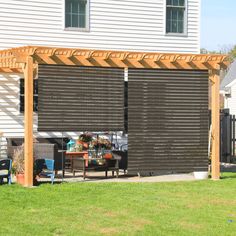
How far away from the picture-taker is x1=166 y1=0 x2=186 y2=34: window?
20.0 m

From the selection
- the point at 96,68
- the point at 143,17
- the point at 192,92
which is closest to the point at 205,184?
the point at 192,92

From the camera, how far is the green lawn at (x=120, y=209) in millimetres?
8914

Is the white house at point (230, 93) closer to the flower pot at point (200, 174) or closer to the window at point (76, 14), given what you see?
the window at point (76, 14)

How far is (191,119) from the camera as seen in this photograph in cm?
1539

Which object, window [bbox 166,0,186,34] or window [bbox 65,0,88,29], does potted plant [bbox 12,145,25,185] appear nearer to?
window [bbox 65,0,88,29]

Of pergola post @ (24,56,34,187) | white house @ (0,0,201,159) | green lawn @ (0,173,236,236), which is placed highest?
white house @ (0,0,201,159)

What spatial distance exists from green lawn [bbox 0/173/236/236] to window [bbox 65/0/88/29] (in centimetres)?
668

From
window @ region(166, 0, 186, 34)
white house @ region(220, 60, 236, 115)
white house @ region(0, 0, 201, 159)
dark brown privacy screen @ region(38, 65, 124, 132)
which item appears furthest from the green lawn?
white house @ region(220, 60, 236, 115)

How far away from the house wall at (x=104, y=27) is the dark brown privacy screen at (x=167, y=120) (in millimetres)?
4421

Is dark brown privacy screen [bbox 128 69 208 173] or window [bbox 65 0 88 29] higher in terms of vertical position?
window [bbox 65 0 88 29]

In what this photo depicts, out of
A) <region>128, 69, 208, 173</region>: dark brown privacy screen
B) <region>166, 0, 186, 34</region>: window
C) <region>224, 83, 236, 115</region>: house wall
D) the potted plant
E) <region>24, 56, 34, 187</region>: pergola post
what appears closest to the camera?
<region>24, 56, 34, 187</region>: pergola post

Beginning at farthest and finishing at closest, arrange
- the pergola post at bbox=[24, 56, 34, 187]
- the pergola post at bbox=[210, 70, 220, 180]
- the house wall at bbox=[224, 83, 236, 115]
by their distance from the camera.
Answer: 1. the house wall at bbox=[224, 83, 236, 115]
2. the pergola post at bbox=[210, 70, 220, 180]
3. the pergola post at bbox=[24, 56, 34, 187]

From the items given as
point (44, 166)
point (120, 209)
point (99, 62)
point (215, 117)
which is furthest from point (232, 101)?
point (120, 209)

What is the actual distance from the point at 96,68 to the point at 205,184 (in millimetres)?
3856
